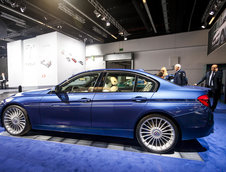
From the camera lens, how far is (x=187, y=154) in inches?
69.6

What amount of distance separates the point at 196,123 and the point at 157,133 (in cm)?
52

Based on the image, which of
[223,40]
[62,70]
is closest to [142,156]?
[223,40]

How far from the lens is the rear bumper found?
1.63m

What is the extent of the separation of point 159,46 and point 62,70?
7082 millimetres

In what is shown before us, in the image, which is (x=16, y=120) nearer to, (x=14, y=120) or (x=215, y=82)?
(x=14, y=120)

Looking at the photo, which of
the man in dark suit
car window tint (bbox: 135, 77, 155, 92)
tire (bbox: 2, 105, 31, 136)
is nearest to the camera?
car window tint (bbox: 135, 77, 155, 92)

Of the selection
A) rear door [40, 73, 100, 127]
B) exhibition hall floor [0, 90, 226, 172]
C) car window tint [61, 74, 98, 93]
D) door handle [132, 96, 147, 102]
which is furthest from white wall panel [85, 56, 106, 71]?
door handle [132, 96, 147, 102]

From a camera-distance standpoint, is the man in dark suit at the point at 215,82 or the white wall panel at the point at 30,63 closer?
the man in dark suit at the point at 215,82

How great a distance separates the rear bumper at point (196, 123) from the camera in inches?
64.0

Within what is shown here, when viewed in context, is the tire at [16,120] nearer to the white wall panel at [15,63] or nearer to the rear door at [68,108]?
the rear door at [68,108]

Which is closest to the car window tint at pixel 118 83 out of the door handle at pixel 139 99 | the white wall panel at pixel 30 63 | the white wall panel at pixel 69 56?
the door handle at pixel 139 99

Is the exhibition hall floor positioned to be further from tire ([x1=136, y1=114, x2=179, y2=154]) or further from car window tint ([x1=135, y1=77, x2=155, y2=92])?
car window tint ([x1=135, y1=77, x2=155, y2=92])

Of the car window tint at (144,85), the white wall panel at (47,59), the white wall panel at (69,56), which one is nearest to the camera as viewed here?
the car window tint at (144,85)

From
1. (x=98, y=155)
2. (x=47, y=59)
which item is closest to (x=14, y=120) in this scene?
(x=98, y=155)
